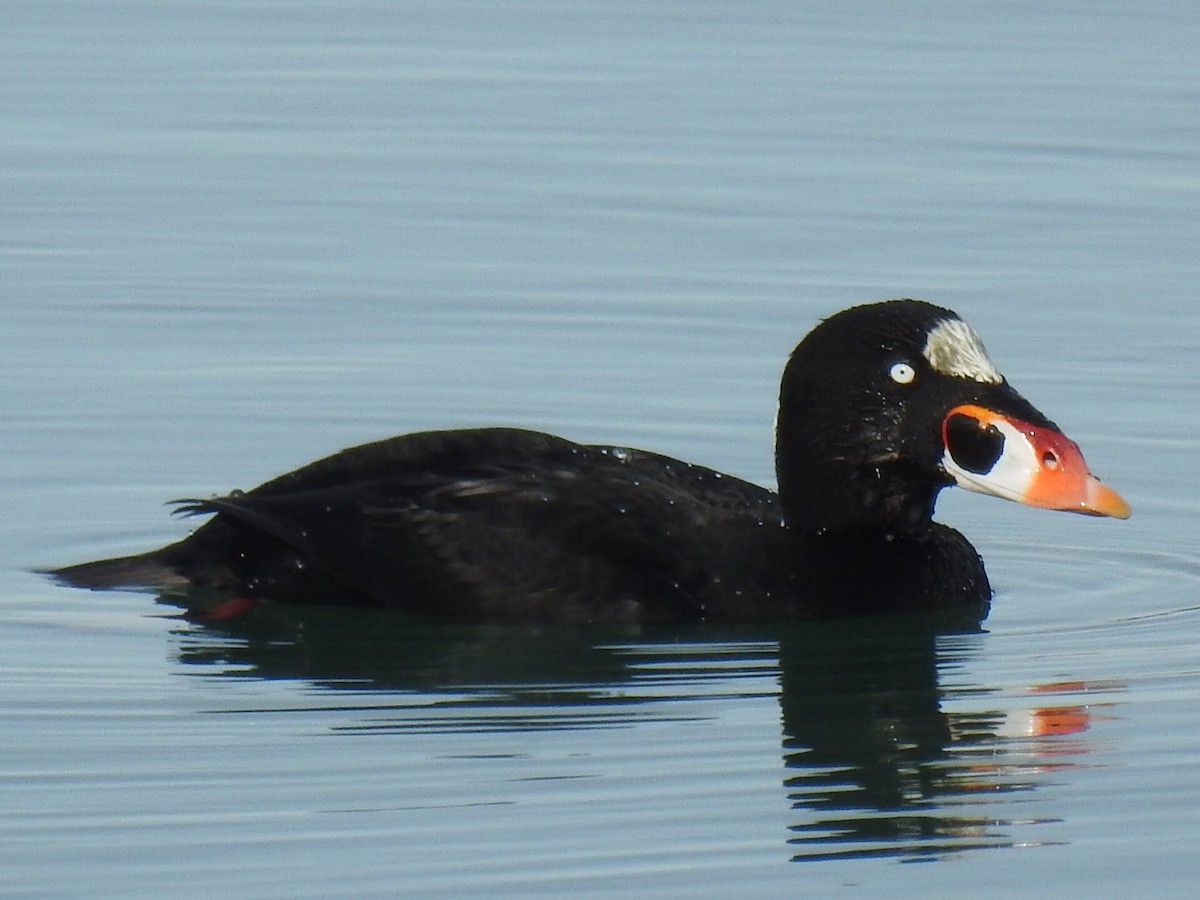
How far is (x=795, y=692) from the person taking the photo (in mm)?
7391

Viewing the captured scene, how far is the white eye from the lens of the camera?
798 centimetres

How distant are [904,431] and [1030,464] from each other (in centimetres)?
37

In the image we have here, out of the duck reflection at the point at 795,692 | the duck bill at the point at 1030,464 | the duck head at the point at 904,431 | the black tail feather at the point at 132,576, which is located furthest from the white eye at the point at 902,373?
the black tail feather at the point at 132,576

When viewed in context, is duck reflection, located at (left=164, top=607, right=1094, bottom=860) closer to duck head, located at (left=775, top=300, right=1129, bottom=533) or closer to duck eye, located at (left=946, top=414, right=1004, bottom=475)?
duck head, located at (left=775, top=300, right=1129, bottom=533)

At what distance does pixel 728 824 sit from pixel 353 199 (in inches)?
291

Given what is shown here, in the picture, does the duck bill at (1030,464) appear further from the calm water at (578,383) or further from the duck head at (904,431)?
the calm water at (578,383)

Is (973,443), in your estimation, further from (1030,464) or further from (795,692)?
(795,692)

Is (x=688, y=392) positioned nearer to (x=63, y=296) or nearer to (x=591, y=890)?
(x=63, y=296)

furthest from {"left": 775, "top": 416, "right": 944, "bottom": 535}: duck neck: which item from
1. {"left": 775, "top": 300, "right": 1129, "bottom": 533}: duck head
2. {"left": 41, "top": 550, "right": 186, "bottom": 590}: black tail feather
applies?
{"left": 41, "top": 550, "right": 186, "bottom": 590}: black tail feather

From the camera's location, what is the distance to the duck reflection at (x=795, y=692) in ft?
20.9

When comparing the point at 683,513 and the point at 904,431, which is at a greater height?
the point at 904,431

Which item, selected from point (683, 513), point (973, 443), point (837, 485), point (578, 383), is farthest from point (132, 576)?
point (578, 383)

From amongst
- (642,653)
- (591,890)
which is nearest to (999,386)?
(642,653)

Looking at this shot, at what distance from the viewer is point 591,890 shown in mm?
5688
